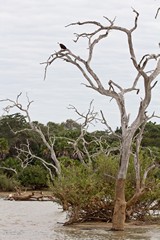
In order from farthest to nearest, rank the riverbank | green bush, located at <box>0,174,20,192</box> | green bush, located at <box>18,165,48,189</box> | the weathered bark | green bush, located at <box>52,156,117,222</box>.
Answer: green bush, located at <box>18,165,48,189</box> < green bush, located at <box>0,174,20,192</box> < green bush, located at <box>52,156,117,222</box> < the riverbank < the weathered bark

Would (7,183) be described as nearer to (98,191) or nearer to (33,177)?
(33,177)

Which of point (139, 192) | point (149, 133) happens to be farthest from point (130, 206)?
point (149, 133)

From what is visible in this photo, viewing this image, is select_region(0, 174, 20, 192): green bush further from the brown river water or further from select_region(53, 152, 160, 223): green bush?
select_region(53, 152, 160, 223): green bush

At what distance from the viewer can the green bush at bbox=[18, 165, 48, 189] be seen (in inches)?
1957

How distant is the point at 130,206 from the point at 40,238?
4035 millimetres

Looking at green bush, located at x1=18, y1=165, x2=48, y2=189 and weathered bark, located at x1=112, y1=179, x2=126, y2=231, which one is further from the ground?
green bush, located at x1=18, y1=165, x2=48, y2=189

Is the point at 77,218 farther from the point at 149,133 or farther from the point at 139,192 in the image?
the point at 149,133

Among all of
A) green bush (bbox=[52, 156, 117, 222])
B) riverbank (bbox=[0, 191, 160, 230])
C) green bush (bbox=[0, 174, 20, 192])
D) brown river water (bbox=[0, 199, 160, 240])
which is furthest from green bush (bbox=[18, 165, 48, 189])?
riverbank (bbox=[0, 191, 160, 230])

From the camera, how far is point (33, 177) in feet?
163

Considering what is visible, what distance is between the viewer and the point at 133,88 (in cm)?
2138

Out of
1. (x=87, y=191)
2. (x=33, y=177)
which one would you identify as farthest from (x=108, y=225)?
(x=33, y=177)

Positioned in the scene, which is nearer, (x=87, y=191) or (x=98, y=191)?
(x=87, y=191)

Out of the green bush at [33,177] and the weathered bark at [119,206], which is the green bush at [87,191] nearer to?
the weathered bark at [119,206]

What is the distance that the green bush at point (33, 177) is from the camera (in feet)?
163
